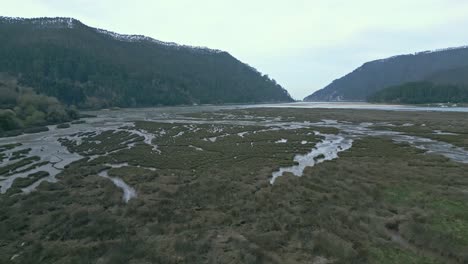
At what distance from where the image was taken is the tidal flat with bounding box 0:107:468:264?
15930 millimetres

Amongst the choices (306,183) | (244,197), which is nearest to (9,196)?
(244,197)

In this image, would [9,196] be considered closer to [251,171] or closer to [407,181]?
[251,171]

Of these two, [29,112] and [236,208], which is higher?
[29,112]

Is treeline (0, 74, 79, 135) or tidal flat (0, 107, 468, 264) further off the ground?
treeline (0, 74, 79, 135)

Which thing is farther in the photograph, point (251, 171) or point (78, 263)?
point (251, 171)

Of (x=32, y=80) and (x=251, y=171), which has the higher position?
(x=32, y=80)

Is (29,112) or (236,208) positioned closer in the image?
(236,208)

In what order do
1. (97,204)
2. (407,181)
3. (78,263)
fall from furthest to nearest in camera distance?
(407,181) → (97,204) → (78,263)

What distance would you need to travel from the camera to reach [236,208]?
71.9ft

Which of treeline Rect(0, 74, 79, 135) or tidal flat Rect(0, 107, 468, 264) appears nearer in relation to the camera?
tidal flat Rect(0, 107, 468, 264)

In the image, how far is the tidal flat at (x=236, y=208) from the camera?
15.9m

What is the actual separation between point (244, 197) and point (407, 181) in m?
16.1

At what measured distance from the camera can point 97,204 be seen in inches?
926

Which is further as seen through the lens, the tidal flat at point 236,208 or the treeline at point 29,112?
the treeline at point 29,112
